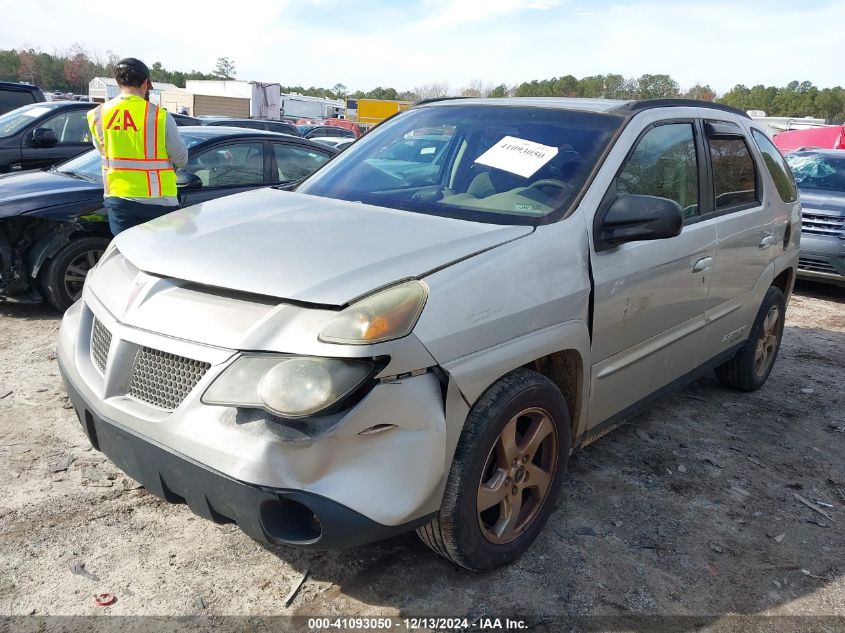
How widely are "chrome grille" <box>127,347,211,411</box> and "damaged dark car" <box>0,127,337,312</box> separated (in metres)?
3.24

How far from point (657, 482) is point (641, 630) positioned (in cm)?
119

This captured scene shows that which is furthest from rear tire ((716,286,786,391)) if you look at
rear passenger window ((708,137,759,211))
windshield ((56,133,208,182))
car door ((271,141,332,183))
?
windshield ((56,133,208,182))

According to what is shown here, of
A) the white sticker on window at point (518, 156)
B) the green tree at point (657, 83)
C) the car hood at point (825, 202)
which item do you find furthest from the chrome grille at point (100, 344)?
the green tree at point (657, 83)

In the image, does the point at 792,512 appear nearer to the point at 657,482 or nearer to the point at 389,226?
the point at 657,482

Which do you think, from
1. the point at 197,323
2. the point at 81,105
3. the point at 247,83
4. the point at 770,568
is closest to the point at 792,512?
the point at 770,568

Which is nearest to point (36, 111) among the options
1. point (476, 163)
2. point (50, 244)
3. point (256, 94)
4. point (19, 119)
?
point (19, 119)

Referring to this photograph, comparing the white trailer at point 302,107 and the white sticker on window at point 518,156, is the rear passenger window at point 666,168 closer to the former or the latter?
the white sticker on window at point 518,156

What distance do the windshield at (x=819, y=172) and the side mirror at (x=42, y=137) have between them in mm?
8764

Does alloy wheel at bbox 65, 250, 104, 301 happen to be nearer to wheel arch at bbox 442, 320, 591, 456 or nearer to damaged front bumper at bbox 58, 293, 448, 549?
damaged front bumper at bbox 58, 293, 448, 549

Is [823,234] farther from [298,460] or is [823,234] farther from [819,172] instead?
[298,460]

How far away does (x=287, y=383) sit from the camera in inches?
79.0

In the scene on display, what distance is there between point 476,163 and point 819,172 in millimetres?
8095

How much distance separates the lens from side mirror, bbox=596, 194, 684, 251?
2771 mm

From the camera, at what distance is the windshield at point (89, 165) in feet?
20.1
